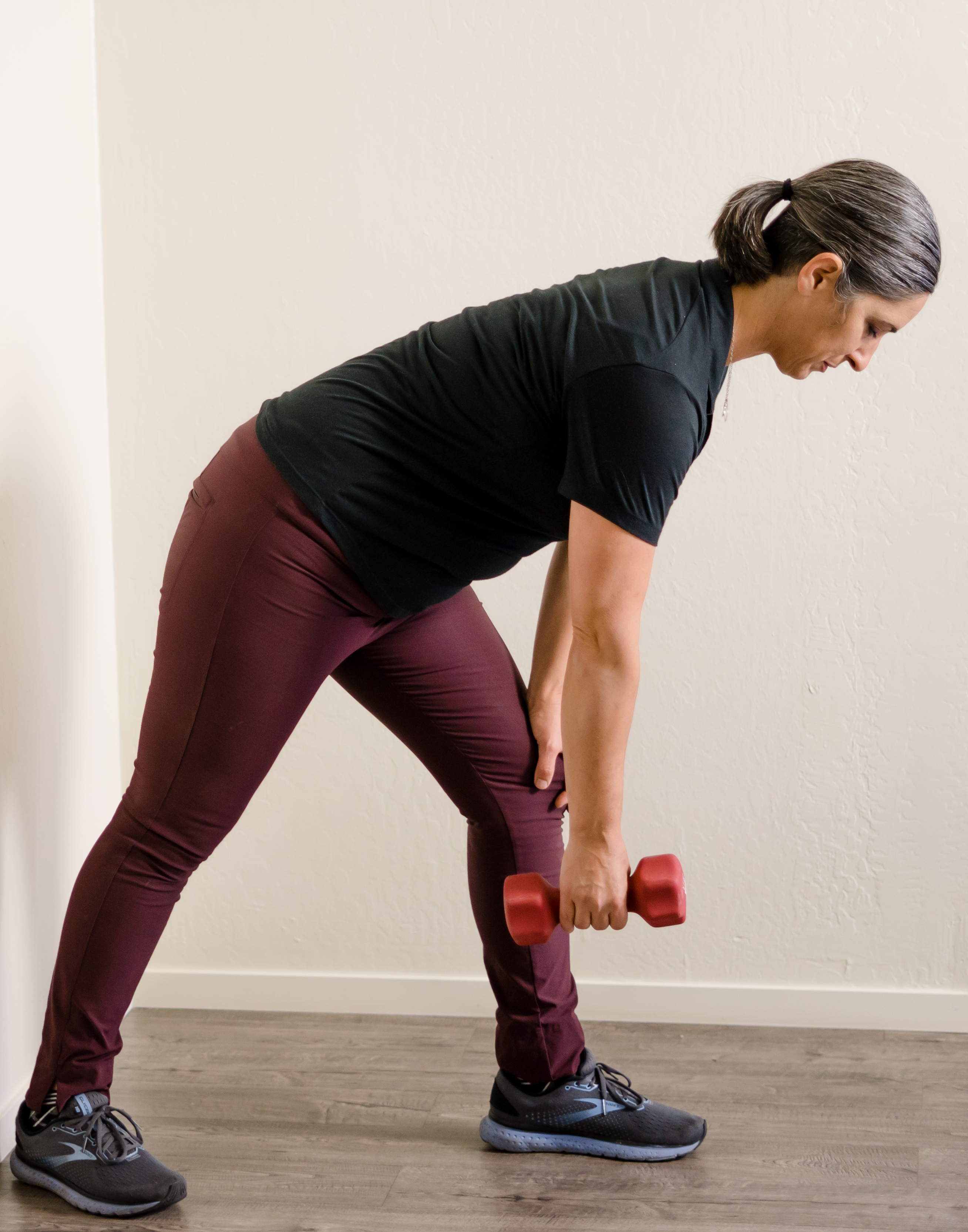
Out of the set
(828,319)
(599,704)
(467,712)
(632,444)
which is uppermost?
(828,319)

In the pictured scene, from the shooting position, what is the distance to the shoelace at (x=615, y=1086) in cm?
153

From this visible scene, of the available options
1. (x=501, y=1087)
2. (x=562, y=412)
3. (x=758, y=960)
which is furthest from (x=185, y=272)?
(x=758, y=960)

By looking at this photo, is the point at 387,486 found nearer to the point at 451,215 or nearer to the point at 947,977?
the point at 451,215

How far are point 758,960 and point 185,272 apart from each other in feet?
4.71

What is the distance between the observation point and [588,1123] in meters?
A: 1.52

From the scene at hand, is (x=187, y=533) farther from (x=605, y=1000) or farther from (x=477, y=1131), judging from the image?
(x=605, y=1000)

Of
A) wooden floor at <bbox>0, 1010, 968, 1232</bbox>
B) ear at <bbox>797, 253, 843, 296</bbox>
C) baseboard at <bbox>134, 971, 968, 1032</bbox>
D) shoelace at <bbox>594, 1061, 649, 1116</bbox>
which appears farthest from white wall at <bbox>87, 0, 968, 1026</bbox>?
ear at <bbox>797, 253, 843, 296</bbox>

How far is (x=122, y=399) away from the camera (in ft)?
6.46

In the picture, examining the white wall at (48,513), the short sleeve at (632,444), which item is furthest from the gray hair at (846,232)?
the white wall at (48,513)

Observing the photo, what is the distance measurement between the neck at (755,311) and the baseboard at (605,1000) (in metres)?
1.13

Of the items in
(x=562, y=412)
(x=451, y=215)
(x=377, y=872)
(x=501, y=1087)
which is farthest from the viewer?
(x=377, y=872)

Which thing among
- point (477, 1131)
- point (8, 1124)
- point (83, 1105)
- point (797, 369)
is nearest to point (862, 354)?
point (797, 369)

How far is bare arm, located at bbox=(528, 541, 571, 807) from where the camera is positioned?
1511 millimetres

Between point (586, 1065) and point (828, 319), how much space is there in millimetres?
970
